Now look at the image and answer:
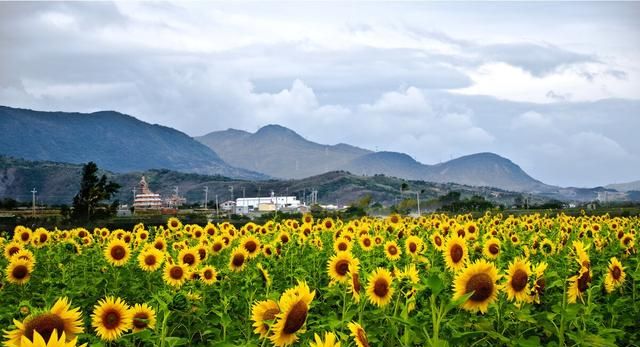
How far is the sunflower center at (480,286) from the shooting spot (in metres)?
4.91

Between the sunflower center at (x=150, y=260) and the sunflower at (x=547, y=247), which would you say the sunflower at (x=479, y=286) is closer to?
the sunflower center at (x=150, y=260)

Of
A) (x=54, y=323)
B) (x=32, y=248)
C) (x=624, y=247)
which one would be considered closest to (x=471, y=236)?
(x=624, y=247)

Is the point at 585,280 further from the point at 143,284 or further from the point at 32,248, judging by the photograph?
the point at 32,248

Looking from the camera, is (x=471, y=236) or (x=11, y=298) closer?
(x=11, y=298)

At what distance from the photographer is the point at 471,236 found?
37.1 ft

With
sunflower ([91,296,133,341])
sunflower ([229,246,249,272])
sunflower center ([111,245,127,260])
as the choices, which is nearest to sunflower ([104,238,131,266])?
sunflower center ([111,245,127,260])

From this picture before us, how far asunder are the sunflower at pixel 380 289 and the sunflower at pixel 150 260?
158 inches

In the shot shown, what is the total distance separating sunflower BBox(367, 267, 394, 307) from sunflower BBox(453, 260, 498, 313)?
2.29ft

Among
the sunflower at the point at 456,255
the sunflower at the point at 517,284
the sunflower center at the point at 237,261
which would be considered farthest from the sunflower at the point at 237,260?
the sunflower at the point at 517,284

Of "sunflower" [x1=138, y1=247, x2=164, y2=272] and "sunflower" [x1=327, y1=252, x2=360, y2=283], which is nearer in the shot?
"sunflower" [x1=327, y1=252, x2=360, y2=283]

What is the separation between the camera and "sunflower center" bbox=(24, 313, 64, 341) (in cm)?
405

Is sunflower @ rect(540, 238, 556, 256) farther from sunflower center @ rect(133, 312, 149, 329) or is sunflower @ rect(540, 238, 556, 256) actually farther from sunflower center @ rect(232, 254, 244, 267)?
sunflower center @ rect(133, 312, 149, 329)

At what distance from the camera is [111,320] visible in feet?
16.6

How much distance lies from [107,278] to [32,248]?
3.86 m
